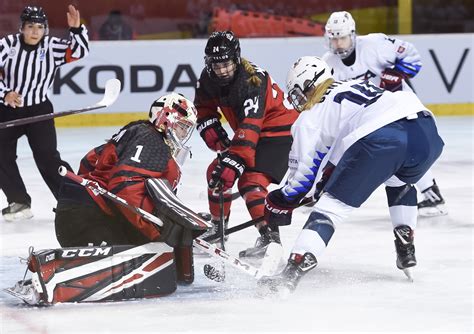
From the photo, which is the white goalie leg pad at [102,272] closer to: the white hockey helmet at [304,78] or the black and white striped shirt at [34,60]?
the white hockey helmet at [304,78]

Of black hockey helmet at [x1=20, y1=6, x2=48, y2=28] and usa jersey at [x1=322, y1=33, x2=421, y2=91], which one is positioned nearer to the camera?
black hockey helmet at [x1=20, y1=6, x2=48, y2=28]

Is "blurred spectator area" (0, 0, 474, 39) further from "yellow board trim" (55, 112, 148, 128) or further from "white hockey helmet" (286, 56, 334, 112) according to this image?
"white hockey helmet" (286, 56, 334, 112)

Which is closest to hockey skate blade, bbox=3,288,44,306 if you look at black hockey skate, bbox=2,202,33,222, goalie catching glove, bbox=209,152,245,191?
goalie catching glove, bbox=209,152,245,191

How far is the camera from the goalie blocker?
12.2 ft

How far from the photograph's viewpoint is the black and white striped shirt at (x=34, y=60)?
5660 millimetres

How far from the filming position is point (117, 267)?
12.4 ft

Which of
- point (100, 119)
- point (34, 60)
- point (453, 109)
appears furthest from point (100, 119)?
point (34, 60)

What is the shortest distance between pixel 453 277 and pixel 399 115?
70 centimetres

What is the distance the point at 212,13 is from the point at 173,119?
19.5 ft

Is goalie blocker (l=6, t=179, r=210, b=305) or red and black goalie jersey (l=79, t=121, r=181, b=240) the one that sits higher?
red and black goalie jersey (l=79, t=121, r=181, b=240)

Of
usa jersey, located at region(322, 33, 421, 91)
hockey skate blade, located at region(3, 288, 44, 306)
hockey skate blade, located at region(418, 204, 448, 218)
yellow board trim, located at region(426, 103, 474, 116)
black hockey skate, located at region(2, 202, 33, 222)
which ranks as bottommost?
yellow board trim, located at region(426, 103, 474, 116)

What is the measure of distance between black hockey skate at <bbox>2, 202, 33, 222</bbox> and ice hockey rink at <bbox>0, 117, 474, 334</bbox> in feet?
0.14

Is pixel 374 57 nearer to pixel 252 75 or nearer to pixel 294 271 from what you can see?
pixel 252 75

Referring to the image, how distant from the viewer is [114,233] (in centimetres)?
405
